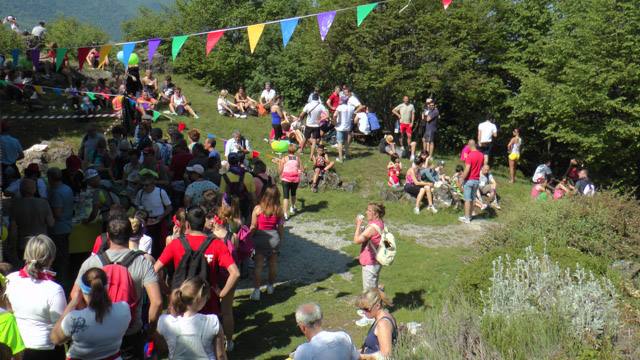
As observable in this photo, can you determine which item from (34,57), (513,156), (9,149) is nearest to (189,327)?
(9,149)

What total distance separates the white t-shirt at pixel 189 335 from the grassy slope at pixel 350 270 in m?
2.38

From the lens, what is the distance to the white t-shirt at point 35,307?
4.76m

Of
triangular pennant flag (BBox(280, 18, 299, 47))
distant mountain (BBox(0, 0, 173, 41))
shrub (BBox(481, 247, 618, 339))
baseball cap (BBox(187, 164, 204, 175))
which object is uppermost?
distant mountain (BBox(0, 0, 173, 41))

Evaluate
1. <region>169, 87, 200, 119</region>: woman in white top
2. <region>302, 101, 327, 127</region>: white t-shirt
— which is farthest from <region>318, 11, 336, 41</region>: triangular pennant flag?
<region>169, 87, 200, 119</region>: woman in white top

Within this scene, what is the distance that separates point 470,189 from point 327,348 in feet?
32.1

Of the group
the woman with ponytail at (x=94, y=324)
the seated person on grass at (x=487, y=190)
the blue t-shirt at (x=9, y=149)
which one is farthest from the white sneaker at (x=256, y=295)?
the seated person on grass at (x=487, y=190)

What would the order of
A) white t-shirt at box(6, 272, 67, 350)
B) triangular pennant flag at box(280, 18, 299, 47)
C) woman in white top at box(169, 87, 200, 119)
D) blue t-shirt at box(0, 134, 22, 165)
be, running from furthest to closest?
woman in white top at box(169, 87, 200, 119) → triangular pennant flag at box(280, 18, 299, 47) → blue t-shirt at box(0, 134, 22, 165) → white t-shirt at box(6, 272, 67, 350)

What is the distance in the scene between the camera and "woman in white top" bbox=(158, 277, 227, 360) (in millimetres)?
4648

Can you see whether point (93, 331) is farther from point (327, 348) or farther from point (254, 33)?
point (254, 33)

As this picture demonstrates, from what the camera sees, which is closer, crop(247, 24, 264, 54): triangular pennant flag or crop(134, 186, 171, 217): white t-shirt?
crop(134, 186, 171, 217): white t-shirt

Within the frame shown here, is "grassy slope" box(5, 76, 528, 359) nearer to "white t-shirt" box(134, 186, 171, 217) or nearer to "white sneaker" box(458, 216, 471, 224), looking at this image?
"white sneaker" box(458, 216, 471, 224)

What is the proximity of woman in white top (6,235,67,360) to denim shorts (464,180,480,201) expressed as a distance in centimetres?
1012

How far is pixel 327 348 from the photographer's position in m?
4.47

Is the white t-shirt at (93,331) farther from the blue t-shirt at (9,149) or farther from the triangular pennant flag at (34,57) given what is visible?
the triangular pennant flag at (34,57)
